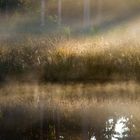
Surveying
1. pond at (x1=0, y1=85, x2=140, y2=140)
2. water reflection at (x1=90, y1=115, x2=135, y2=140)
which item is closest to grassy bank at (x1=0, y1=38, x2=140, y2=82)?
pond at (x1=0, y1=85, x2=140, y2=140)

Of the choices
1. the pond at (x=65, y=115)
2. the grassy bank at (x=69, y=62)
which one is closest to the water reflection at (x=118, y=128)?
the pond at (x=65, y=115)

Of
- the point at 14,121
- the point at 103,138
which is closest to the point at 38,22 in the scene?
the point at 14,121

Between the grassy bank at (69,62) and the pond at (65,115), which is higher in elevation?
the grassy bank at (69,62)

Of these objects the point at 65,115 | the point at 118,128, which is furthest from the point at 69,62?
the point at 118,128

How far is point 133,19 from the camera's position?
20641 mm

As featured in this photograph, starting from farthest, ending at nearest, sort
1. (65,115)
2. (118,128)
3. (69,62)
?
(69,62) → (65,115) → (118,128)

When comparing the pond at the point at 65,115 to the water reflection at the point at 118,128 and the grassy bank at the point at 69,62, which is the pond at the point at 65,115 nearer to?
the water reflection at the point at 118,128

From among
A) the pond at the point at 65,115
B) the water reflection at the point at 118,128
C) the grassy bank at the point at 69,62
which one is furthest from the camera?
the grassy bank at the point at 69,62

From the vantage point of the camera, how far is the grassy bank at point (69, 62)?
10062mm

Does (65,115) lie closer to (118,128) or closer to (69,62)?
(118,128)

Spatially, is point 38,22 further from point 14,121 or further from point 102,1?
point 14,121

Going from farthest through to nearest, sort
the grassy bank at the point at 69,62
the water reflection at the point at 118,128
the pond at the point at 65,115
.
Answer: the grassy bank at the point at 69,62 → the pond at the point at 65,115 → the water reflection at the point at 118,128

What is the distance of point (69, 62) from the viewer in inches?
408

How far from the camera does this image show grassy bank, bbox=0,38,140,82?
10.1 meters
